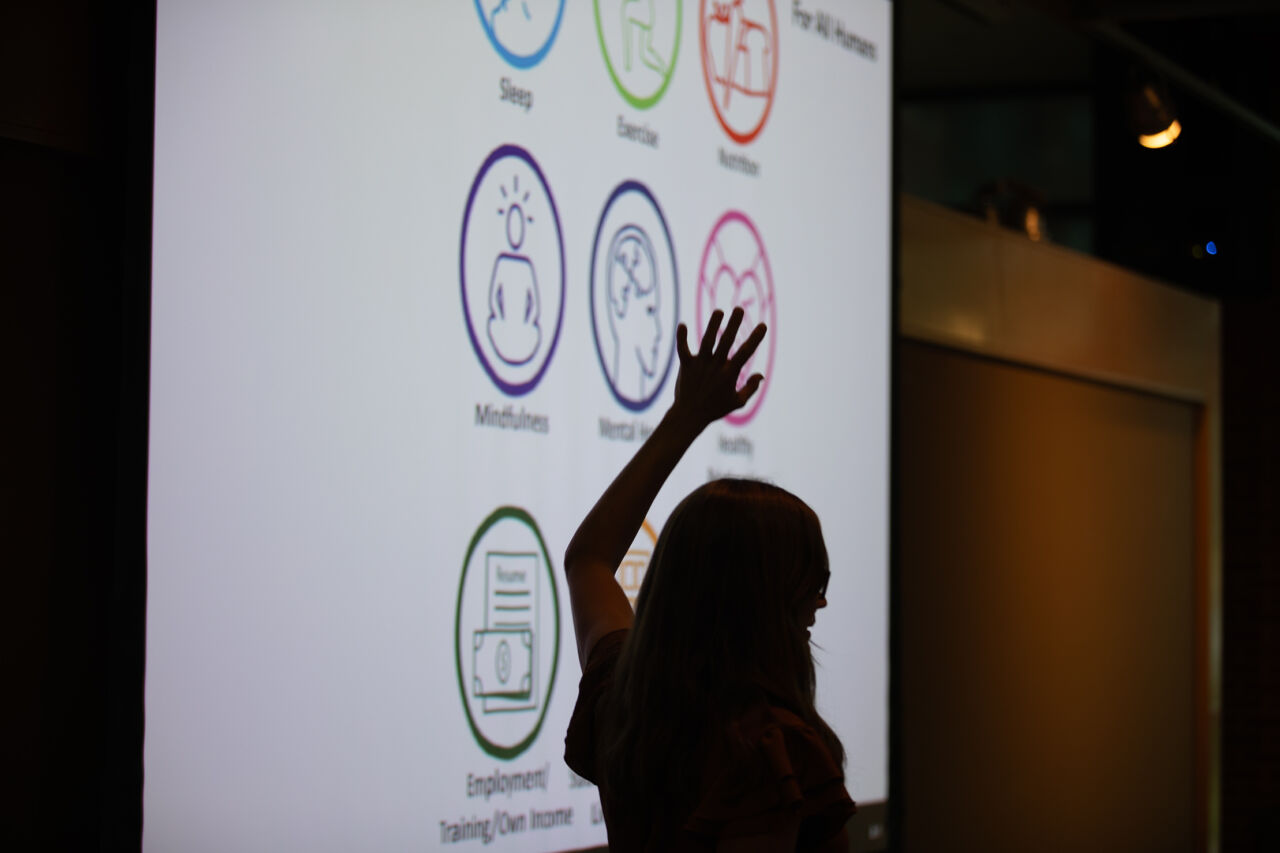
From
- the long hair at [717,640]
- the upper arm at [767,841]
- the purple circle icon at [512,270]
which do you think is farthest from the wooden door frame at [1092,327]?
the upper arm at [767,841]

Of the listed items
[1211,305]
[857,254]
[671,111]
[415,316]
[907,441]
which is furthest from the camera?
[1211,305]

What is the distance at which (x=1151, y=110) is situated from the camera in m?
4.68

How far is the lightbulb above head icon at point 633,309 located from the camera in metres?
2.70

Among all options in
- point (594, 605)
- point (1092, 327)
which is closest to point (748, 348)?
point (594, 605)

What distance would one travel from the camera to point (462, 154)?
2.41 meters

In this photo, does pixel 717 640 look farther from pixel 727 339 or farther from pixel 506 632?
pixel 506 632

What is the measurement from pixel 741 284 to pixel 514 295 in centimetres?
67

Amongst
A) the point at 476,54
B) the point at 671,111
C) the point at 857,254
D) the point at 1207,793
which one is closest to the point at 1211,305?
the point at 1207,793

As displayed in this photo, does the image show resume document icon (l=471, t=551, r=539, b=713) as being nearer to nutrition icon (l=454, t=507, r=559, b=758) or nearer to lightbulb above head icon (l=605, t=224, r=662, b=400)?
nutrition icon (l=454, t=507, r=559, b=758)

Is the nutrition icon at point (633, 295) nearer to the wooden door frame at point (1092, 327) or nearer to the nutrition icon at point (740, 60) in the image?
the nutrition icon at point (740, 60)

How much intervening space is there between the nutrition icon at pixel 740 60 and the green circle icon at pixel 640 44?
0.34 ft

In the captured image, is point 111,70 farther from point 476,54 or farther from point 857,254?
point 857,254

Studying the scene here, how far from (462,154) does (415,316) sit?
0.30 meters

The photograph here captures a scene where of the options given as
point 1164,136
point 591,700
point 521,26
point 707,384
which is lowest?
point 591,700
